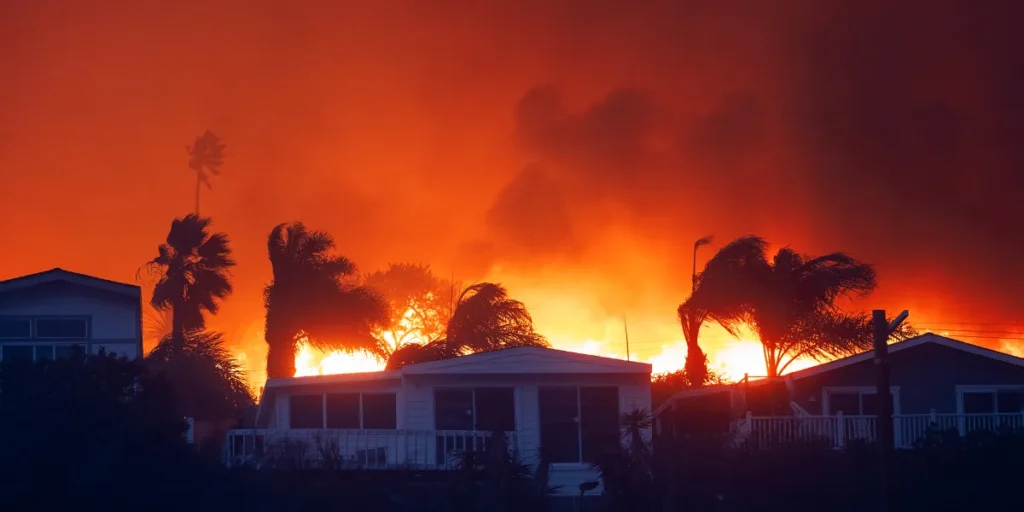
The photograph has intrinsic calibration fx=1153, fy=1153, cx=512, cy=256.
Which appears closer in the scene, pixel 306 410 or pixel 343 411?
pixel 343 411

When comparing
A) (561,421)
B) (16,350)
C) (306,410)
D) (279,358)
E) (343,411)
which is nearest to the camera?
(561,421)

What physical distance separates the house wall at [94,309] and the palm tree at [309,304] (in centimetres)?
769

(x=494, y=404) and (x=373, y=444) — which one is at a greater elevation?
(x=494, y=404)

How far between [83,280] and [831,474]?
20944 millimetres

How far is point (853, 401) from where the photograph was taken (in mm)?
30906

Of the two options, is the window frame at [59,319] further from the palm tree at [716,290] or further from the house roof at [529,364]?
the palm tree at [716,290]

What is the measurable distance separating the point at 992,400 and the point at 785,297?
10997 mm

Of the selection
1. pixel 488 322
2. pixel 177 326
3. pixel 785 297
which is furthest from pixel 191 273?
pixel 785 297

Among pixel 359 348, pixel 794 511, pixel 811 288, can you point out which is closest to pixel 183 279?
pixel 359 348

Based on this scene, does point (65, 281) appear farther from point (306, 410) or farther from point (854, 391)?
point (854, 391)

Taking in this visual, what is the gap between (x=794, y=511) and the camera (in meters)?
21.3

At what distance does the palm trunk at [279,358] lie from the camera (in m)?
39.7

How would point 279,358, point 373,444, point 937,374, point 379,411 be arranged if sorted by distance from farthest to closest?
point 279,358
point 937,374
point 379,411
point 373,444

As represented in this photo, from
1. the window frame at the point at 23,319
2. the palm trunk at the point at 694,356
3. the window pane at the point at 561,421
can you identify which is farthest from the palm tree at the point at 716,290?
the window frame at the point at 23,319
